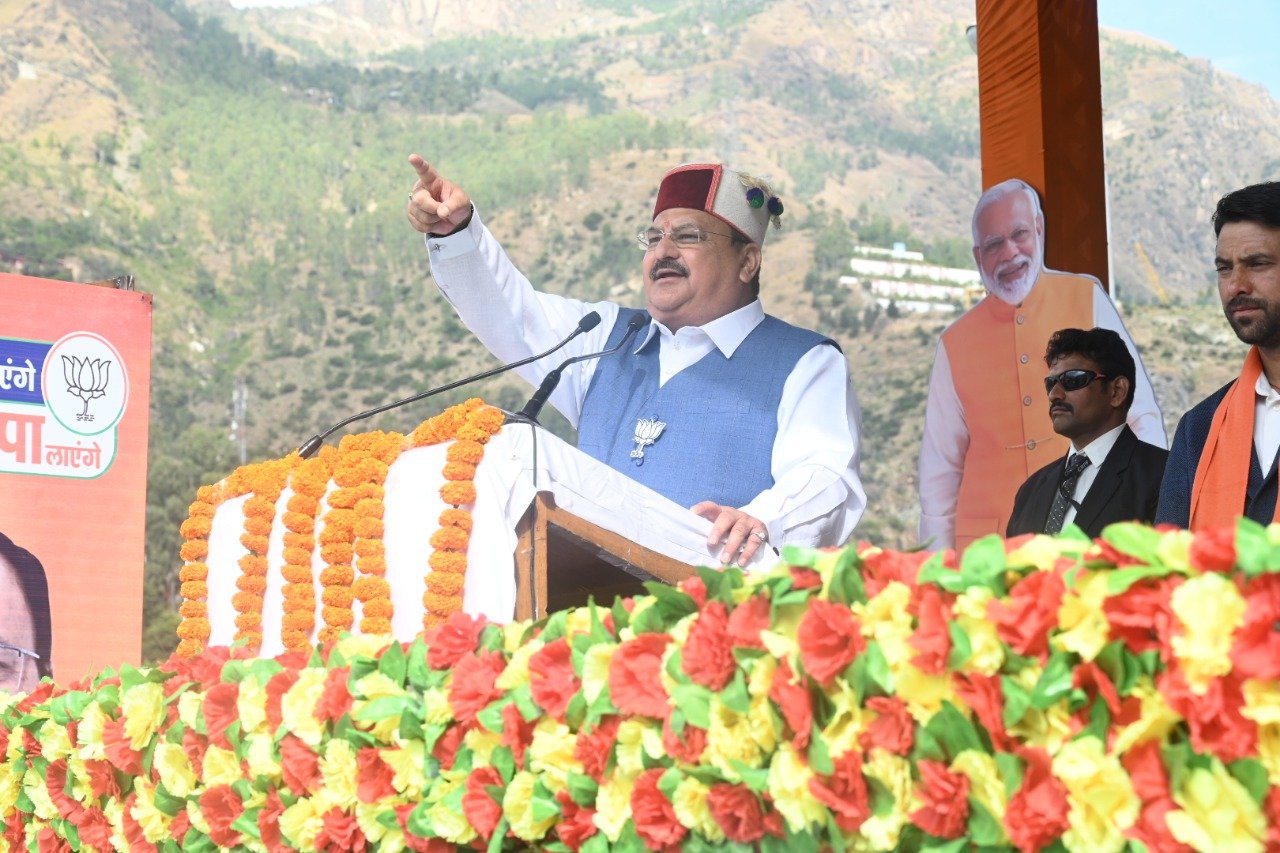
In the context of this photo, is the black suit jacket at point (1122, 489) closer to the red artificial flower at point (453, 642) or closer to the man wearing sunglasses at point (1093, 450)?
the man wearing sunglasses at point (1093, 450)

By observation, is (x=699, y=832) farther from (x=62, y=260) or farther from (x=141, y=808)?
(x=62, y=260)

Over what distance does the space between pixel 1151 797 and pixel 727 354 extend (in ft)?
7.45

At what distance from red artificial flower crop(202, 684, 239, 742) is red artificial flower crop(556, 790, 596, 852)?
2.47ft

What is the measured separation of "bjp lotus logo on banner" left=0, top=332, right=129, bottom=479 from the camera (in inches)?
164

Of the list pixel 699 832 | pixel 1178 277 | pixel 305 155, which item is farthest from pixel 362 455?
pixel 305 155

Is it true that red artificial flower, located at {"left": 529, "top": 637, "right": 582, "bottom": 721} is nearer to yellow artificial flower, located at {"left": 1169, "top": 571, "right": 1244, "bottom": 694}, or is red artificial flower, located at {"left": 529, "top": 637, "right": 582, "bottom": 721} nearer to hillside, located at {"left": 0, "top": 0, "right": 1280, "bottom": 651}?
yellow artificial flower, located at {"left": 1169, "top": 571, "right": 1244, "bottom": 694}

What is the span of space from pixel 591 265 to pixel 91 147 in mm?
17200

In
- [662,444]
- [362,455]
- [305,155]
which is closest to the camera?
[362,455]

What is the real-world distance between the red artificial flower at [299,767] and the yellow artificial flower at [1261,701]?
1.33 m

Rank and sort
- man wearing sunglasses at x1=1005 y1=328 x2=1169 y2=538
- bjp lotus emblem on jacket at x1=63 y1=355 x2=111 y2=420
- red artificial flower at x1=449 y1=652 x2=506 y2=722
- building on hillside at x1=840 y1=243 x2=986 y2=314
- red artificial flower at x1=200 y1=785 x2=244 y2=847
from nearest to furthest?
red artificial flower at x1=449 y1=652 x2=506 y2=722
red artificial flower at x1=200 y1=785 x2=244 y2=847
man wearing sunglasses at x1=1005 y1=328 x2=1169 y2=538
bjp lotus emblem on jacket at x1=63 y1=355 x2=111 y2=420
building on hillside at x1=840 y1=243 x2=986 y2=314

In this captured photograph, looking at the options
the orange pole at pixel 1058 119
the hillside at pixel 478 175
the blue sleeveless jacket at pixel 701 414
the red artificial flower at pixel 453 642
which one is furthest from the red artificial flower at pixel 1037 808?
the hillside at pixel 478 175

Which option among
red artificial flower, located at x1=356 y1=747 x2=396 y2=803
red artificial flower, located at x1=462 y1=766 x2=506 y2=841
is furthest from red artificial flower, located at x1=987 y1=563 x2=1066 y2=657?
red artificial flower, located at x1=356 y1=747 x2=396 y2=803

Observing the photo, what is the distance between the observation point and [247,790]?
2240mm

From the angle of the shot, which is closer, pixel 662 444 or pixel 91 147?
pixel 662 444
